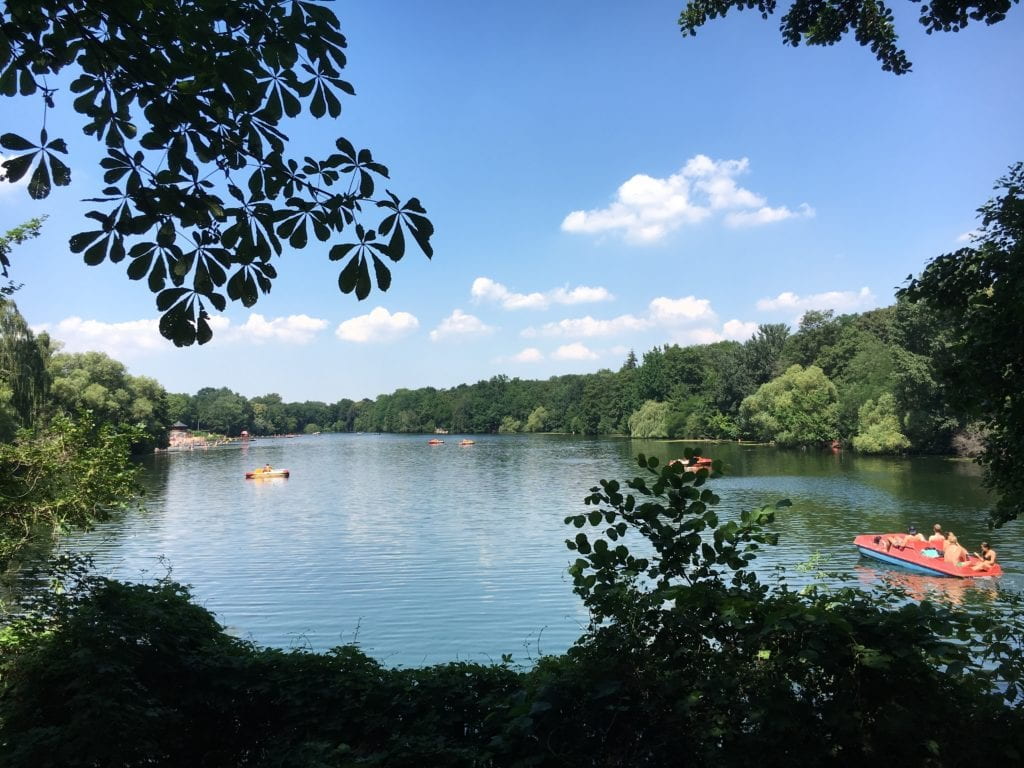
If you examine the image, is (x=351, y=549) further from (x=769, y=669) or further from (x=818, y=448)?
(x=818, y=448)

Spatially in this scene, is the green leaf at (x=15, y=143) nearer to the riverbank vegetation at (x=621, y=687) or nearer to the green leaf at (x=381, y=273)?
the green leaf at (x=381, y=273)

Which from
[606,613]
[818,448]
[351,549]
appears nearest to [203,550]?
[351,549]

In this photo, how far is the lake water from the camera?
38.3ft

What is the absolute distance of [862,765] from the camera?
2.40m

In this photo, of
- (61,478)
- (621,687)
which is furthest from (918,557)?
(61,478)

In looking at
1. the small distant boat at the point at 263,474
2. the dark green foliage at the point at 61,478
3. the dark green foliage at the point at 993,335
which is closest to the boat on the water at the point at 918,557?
the dark green foliage at the point at 993,335

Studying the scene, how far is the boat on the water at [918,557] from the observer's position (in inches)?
551

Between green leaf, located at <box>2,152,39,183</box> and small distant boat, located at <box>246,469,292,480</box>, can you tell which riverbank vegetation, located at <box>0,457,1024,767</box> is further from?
small distant boat, located at <box>246,469,292,480</box>

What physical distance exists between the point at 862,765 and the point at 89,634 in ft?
13.4

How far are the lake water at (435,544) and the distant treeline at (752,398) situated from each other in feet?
15.0

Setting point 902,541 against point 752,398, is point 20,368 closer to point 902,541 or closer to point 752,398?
point 902,541

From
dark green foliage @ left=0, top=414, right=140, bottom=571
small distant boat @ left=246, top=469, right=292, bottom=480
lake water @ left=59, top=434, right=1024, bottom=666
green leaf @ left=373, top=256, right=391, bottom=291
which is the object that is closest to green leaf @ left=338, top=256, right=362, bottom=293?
green leaf @ left=373, top=256, right=391, bottom=291

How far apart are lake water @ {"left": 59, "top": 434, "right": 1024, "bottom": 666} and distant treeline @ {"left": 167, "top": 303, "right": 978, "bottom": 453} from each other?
4.56 m

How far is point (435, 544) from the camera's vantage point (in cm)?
1933
